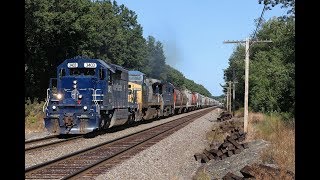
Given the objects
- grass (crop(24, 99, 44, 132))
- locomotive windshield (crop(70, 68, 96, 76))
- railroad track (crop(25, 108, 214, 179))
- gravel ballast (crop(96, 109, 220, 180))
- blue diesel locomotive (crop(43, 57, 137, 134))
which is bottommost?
gravel ballast (crop(96, 109, 220, 180))

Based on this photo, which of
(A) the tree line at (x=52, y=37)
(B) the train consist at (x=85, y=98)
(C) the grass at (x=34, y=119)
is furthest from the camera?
(A) the tree line at (x=52, y=37)

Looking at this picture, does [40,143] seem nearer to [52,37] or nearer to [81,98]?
[81,98]

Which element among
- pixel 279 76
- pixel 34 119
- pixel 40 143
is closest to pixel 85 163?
pixel 40 143

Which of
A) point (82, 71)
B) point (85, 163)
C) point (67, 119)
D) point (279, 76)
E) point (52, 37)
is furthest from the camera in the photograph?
point (52, 37)

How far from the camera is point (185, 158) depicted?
14555mm

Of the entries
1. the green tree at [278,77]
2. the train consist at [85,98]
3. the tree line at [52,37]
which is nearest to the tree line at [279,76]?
the green tree at [278,77]

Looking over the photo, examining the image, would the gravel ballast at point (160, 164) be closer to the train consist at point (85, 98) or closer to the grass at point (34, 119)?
the train consist at point (85, 98)

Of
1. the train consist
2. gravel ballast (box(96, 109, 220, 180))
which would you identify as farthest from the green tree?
gravel ballast (box(96, 109, 220, 180))

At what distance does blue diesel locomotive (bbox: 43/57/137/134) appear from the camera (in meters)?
18.6

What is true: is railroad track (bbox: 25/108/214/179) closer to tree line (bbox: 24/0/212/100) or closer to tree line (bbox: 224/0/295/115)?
tree line (bbox: 224/0/295/115)

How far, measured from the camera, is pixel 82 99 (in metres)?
19.2

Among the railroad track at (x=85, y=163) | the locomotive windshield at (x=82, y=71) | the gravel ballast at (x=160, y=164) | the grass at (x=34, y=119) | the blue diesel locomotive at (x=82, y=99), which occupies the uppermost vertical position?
the locomotive windshield at (x=82, y=71)

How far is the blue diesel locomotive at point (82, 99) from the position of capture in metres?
18.6
